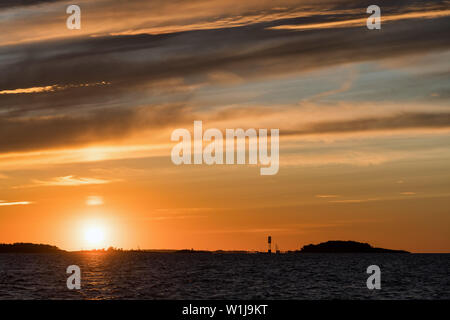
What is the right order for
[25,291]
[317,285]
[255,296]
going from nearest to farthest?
[255,296]
[25,291]
[317,285]

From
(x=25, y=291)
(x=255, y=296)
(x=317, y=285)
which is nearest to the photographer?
(x=255, y=296)

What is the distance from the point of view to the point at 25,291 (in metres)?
78.1
